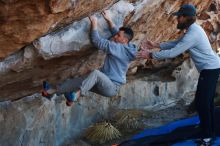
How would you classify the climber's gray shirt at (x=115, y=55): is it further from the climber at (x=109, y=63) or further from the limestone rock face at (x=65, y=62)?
the limestone rock face at (x=65, y=62)

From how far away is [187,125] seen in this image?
31.5 ft

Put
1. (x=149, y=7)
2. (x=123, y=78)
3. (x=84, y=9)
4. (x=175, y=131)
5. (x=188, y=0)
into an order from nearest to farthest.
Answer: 1. (x=84, y=9)
2. (x=123, y=78)
3. (x=149, y=7)
4. (x=175, y=131)
5. (x=188, y=0)

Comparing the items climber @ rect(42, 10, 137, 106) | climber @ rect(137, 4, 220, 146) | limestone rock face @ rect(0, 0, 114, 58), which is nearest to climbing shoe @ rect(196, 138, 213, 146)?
climber @ rect(137, 4, 220, 146)

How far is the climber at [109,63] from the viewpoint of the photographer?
25.1 ft

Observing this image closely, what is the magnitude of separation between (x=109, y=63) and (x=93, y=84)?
66 centimetres

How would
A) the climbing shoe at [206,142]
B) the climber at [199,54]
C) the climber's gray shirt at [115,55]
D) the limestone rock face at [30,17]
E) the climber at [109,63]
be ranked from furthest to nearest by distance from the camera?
1. the climbing shoe at [206,142]
2. the climber's gray shirt at [115,55]
3. the climber at [109,63]
4. the climber at [199,54]
5. the limestone rock face at [30,17]

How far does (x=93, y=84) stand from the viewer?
24.9ft

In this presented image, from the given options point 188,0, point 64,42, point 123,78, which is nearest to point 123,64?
point 123,78

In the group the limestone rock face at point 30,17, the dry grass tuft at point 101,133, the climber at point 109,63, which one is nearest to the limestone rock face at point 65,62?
the limestone rock face at point 30,17

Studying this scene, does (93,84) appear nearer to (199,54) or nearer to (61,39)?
(61,39)

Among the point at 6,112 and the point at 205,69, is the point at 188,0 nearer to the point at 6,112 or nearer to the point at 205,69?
the point at 205,69

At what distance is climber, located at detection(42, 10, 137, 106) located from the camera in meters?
7.66

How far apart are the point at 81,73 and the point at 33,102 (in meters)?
1.16

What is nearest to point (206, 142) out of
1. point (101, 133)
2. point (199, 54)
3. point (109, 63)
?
point (199, 54)
